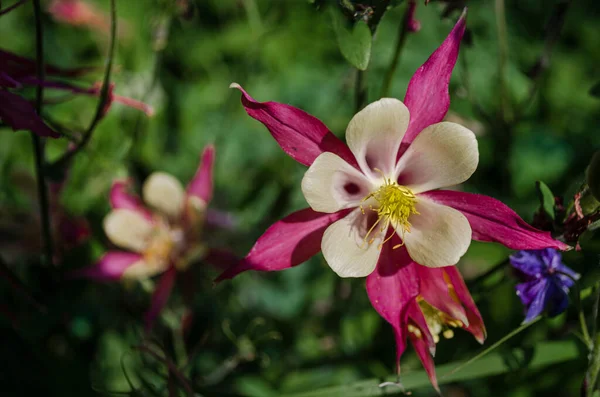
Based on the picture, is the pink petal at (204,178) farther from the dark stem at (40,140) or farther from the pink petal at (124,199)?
the dark stem at (40,140)

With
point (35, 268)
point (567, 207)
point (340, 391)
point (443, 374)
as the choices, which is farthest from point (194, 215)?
point (567, 207)

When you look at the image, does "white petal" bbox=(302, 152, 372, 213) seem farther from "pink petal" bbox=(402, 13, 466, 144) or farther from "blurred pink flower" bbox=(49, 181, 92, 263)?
"blurred pink flower" bbox=(49, 181, 92, 263)

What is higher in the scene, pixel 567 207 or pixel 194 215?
pixel 567 207

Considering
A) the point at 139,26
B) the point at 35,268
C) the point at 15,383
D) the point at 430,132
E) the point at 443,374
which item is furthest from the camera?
the point at 139,26

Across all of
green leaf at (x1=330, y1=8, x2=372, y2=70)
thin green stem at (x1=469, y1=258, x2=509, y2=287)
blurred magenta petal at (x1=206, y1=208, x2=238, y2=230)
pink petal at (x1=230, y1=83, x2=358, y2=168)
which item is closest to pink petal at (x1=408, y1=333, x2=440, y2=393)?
thin green stem at (x1=469, y1=258, x2=509, y2=287)

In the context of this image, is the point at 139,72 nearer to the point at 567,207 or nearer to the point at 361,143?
the point at 361,143

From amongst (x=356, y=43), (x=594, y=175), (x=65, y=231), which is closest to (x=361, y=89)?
(x=356, y=43)

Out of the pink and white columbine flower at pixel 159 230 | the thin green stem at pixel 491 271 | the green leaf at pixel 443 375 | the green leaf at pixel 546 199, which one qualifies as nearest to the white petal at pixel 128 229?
the pink and white columbine flower at pixel 159 230
